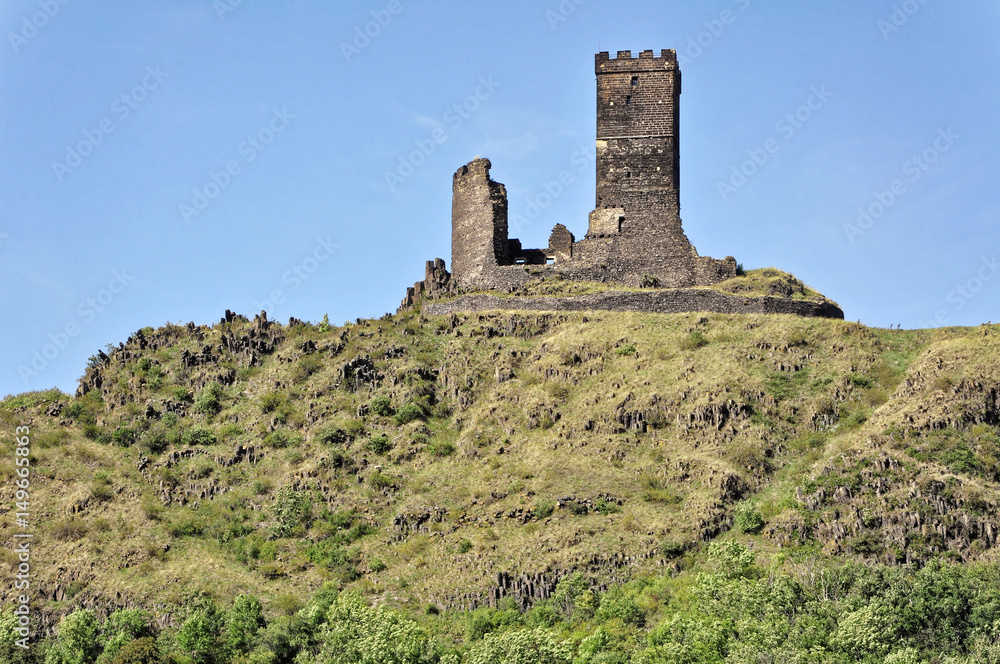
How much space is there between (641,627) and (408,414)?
1795 cm

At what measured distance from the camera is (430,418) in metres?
75.1

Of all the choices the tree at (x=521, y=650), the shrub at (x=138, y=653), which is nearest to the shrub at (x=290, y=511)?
the shrub at (x=138, y=653)

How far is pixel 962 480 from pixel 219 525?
30.3 m

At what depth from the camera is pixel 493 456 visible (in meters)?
71.2

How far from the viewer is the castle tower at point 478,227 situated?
87562 millimetres

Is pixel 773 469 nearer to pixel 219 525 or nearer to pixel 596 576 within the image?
pixel 596 576

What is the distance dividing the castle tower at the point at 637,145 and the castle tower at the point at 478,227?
5.02 m

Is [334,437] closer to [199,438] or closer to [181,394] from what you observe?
[199,438]

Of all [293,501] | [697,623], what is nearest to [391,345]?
[293,501]

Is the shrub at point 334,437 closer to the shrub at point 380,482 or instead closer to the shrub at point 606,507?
the shrub at point 380,482

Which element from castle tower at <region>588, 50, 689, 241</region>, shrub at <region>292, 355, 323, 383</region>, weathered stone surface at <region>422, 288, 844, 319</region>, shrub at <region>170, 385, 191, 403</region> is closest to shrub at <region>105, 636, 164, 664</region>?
shrub at <region>170, 385, 191, 403</region>

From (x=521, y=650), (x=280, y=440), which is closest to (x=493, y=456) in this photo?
(x=280, y=440)

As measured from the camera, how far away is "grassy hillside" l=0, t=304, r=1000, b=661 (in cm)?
6419

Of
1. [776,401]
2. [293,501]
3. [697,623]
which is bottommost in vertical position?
[697,623]
